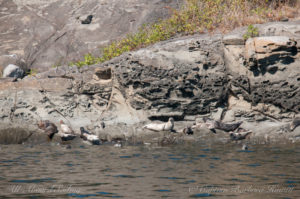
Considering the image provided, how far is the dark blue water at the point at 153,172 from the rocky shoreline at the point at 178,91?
7.57 feet

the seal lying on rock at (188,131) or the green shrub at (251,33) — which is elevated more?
the green shrub at (251,33)

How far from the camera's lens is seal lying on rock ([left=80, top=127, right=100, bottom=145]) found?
12.4m

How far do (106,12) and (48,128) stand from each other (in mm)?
7290

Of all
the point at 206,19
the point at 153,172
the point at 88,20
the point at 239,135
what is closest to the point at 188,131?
the point at 239,135

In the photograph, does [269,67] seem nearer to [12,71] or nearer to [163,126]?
[163,126]

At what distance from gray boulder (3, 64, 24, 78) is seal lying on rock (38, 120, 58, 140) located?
10.7 ft

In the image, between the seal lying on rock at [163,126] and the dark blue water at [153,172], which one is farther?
the seal lying on rock at [163,126]

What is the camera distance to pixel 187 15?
15.7 meters

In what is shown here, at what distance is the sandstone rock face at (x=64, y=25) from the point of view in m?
17.8

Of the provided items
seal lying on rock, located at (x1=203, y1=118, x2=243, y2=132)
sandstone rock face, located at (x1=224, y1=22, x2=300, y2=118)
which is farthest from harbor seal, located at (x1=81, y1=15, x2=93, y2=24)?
seal lying on rock, located at (x1=203, y1=118, x2=243, y2=132)

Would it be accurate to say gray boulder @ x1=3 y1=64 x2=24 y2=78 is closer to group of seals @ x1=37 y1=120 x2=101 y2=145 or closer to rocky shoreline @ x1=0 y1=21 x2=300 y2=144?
rocky shoreline @ x1=0 y1=21 x2=300 y2=144

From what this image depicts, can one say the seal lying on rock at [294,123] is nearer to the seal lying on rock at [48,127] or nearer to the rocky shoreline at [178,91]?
the rocky shoreline at [178,91]

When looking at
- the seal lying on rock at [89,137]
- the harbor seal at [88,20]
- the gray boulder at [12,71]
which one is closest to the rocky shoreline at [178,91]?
the seal lying on rock at [89,137]

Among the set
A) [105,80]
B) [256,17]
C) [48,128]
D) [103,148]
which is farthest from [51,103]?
[256,17]
